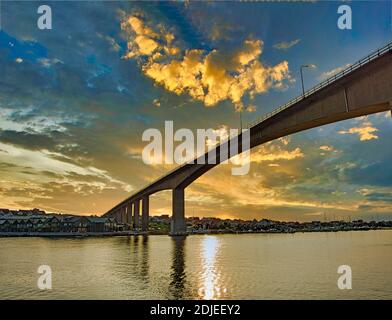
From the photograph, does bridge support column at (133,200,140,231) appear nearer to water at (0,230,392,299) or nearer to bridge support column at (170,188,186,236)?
bridge support column at (170,188,186,236)

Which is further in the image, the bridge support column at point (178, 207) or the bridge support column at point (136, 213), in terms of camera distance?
the bridge support column at point (136, 213)

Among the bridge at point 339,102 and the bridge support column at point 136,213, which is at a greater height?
the bridge at point 339,102

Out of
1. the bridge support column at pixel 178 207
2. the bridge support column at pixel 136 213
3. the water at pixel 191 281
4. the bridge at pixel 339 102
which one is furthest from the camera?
the bridge support column at pixel 136 213

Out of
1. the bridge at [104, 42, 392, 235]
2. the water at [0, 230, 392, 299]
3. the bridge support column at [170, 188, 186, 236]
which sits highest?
the bridge at [104, 42, 392, 235]

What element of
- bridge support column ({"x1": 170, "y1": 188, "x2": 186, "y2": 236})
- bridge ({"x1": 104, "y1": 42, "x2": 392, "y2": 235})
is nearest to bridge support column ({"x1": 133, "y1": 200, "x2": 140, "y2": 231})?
bridge support column ({"x1": 170, "y1": 188, "x2": 186, "y2": 236})

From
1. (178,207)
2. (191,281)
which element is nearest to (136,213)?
(178,207)

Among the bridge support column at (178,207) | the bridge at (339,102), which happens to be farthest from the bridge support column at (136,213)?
the bridge at (339,102)

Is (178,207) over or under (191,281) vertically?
over

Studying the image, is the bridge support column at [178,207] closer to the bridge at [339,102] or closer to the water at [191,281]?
the bridge at [339,102]

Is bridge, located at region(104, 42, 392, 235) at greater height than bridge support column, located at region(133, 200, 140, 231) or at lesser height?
greater

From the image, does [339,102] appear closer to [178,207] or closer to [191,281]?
[191,281]

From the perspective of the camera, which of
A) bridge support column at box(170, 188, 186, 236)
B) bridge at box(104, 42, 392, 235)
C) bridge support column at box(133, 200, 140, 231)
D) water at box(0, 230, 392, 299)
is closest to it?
water at box(0, 230, 392, 299)
